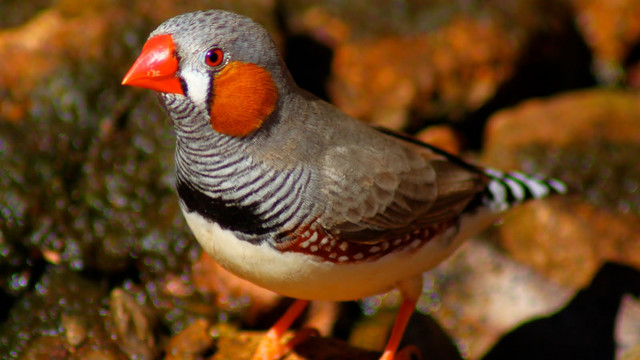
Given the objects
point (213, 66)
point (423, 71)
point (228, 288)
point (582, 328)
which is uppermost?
point (213, 66)

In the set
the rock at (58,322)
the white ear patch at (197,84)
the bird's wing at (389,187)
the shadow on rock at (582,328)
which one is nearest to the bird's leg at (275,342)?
the rock at (58,322)

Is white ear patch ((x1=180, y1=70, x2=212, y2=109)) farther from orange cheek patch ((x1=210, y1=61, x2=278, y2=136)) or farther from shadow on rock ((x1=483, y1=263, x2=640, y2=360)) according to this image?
shadow on rock ((x1=483, y1=263, x2=640, y2=360))

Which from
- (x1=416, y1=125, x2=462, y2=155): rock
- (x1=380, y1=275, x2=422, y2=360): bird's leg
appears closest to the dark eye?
(x1=380, y1=275, x2=422, y2=360): bird's leg

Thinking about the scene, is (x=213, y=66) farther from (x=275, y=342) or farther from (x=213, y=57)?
(x=275, y=342)

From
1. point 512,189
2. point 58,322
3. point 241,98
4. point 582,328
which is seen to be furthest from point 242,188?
point 582,328

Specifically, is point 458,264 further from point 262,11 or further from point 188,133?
point 188,133
